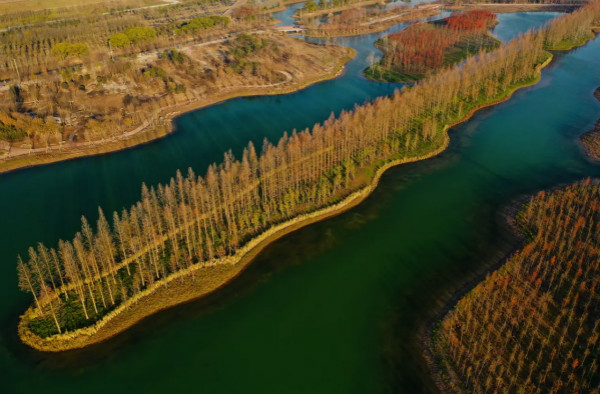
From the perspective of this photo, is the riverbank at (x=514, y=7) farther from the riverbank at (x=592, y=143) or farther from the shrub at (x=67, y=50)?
the shrub at (x=67, y=50)

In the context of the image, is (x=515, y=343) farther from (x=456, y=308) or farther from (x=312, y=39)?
(x=312, y=39)

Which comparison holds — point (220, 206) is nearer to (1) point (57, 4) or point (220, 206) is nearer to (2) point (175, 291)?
(2) point (175, 291)

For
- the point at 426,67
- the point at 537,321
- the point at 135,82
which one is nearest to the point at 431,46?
the point at 426,67

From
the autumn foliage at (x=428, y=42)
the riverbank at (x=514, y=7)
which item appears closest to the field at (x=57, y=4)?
the autumn foliage at (x=428, y=42)

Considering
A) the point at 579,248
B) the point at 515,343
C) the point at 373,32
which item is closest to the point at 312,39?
the point at 373,32

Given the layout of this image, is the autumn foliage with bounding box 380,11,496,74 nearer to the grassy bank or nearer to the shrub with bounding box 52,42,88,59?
the grassy bank

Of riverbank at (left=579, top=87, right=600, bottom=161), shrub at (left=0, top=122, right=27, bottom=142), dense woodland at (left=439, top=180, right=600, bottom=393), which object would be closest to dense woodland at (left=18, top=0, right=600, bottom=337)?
riverbank at (left=579, top=87, right=600, bottom=161)
